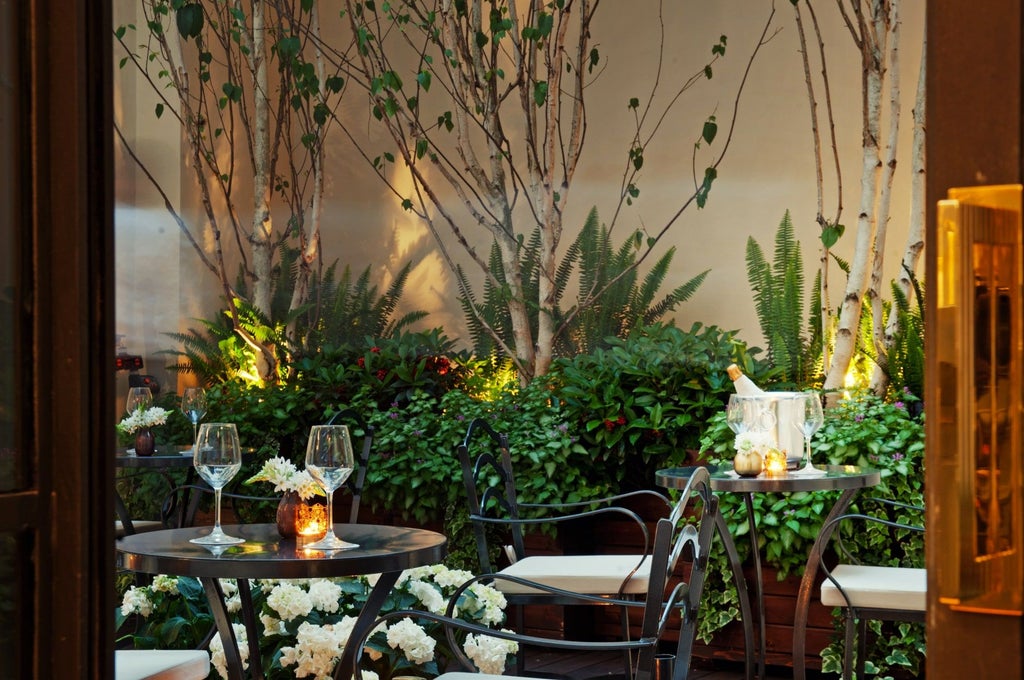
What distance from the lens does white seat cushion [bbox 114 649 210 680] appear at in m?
2.27

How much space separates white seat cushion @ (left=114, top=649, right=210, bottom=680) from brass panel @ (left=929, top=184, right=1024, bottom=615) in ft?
6.26

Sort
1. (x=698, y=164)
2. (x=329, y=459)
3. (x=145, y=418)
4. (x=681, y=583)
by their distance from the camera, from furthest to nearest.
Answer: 1. (x=698, y=164)
2. (x=145, y=418)
3. (x=329, y=459)
4. (x=681, y=583)

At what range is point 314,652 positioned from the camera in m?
2.84

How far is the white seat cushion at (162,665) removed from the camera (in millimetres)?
2266

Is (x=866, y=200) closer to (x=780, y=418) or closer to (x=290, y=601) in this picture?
(x=780, y=418)

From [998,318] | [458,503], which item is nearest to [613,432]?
[458,503]

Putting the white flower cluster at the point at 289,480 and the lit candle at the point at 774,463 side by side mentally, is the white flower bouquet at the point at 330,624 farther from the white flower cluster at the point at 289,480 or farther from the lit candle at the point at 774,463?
the lit candle at the point at 774,463

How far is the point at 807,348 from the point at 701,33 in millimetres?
1993

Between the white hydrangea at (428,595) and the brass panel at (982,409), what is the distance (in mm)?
2539

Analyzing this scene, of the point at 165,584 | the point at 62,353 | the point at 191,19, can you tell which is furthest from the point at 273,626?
the point at 191,19

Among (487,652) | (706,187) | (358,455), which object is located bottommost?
(487,652)

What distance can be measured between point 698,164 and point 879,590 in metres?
3.57

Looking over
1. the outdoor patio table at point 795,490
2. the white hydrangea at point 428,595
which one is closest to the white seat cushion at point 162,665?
the white hydrangea at point 428,595

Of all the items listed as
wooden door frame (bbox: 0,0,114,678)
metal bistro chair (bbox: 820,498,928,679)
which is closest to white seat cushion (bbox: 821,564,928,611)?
metal bistro chair (bbox: 820,498,928,679)
